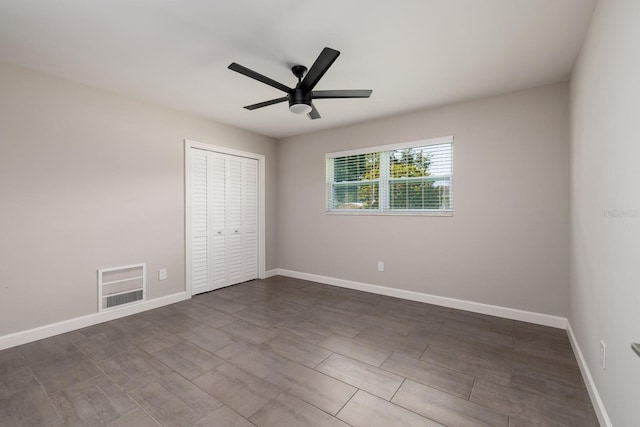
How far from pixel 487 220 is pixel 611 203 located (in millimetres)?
1833

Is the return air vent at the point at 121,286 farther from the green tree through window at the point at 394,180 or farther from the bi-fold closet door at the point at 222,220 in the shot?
the green tree through window at the point at 394,180

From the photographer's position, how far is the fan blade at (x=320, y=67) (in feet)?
6.21

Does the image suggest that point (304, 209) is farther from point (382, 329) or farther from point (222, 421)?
point (222, 421)

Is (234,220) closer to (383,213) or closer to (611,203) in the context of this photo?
(383,213)

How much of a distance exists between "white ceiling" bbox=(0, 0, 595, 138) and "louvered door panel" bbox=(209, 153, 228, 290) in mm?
1243

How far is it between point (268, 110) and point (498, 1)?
2.65m

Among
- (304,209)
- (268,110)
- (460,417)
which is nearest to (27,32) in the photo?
(268,110)

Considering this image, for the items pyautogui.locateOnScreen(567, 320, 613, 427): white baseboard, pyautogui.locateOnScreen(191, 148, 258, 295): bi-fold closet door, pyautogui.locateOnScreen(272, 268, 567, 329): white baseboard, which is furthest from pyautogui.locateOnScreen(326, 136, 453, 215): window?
pyautogui.locateOnScreen(567, 320, 613, 427): white baseboard

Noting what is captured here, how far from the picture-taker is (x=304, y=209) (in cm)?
495

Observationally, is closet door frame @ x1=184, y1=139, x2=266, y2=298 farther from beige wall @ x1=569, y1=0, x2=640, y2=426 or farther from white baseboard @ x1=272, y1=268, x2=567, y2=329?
beige wall @ x1=569, y1=0, x2=640, y2=426

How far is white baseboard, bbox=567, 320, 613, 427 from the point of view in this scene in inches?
61.8

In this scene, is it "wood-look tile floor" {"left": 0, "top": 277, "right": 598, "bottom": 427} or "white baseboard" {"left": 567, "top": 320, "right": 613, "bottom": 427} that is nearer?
"white baseboard" {"left": 567, "top": 320, "right": 613, "bottom": 427}

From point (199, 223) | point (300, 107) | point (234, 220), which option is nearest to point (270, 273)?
point (234, 220)

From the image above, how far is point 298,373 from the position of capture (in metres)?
2.15
